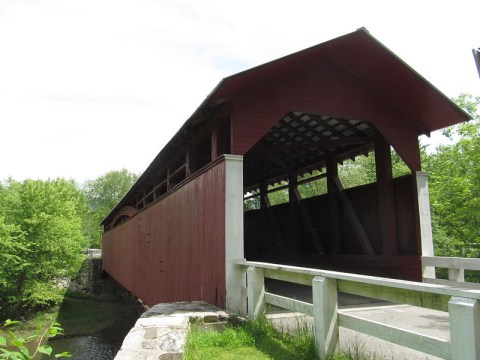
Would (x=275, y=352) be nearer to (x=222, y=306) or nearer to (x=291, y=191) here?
(x=222, y=306)

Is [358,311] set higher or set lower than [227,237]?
lower

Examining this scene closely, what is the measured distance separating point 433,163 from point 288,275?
70.2 feet

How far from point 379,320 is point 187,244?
3644 millimetres

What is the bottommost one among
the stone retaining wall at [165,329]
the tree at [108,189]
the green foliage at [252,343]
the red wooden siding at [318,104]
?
the green foliage at [252,343]

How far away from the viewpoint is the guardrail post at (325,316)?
11.2 feet

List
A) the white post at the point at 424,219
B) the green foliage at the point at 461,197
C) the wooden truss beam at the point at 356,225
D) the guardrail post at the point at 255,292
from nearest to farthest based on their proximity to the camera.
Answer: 1. the guardrail post at the point at 255,292
2. the white post at the point at 424,219
3. the wooden truss beam at the point at 356,225
4. the green foliage at the point at 461,197

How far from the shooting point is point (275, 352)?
374cm

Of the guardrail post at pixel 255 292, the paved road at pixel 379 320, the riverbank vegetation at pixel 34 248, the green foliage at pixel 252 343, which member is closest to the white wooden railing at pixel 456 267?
the paved road at pixel 379 320

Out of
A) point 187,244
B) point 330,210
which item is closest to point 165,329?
point 187,244

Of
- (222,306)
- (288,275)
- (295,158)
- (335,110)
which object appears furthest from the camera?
(295,158)

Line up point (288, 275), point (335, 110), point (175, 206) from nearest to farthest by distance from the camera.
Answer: point (288, 275) < point (335, 110) < point (175, 206)

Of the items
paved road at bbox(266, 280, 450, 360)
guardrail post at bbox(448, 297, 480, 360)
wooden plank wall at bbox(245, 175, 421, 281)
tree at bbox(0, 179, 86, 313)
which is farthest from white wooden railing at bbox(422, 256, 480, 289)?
tree at bbox(0, 179, 86, 313)

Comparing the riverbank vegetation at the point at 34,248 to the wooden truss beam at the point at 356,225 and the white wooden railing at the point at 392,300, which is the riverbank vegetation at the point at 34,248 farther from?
the white wooden railing at the point at 392,300

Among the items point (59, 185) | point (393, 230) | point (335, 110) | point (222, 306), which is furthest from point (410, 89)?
point (59, 185)
